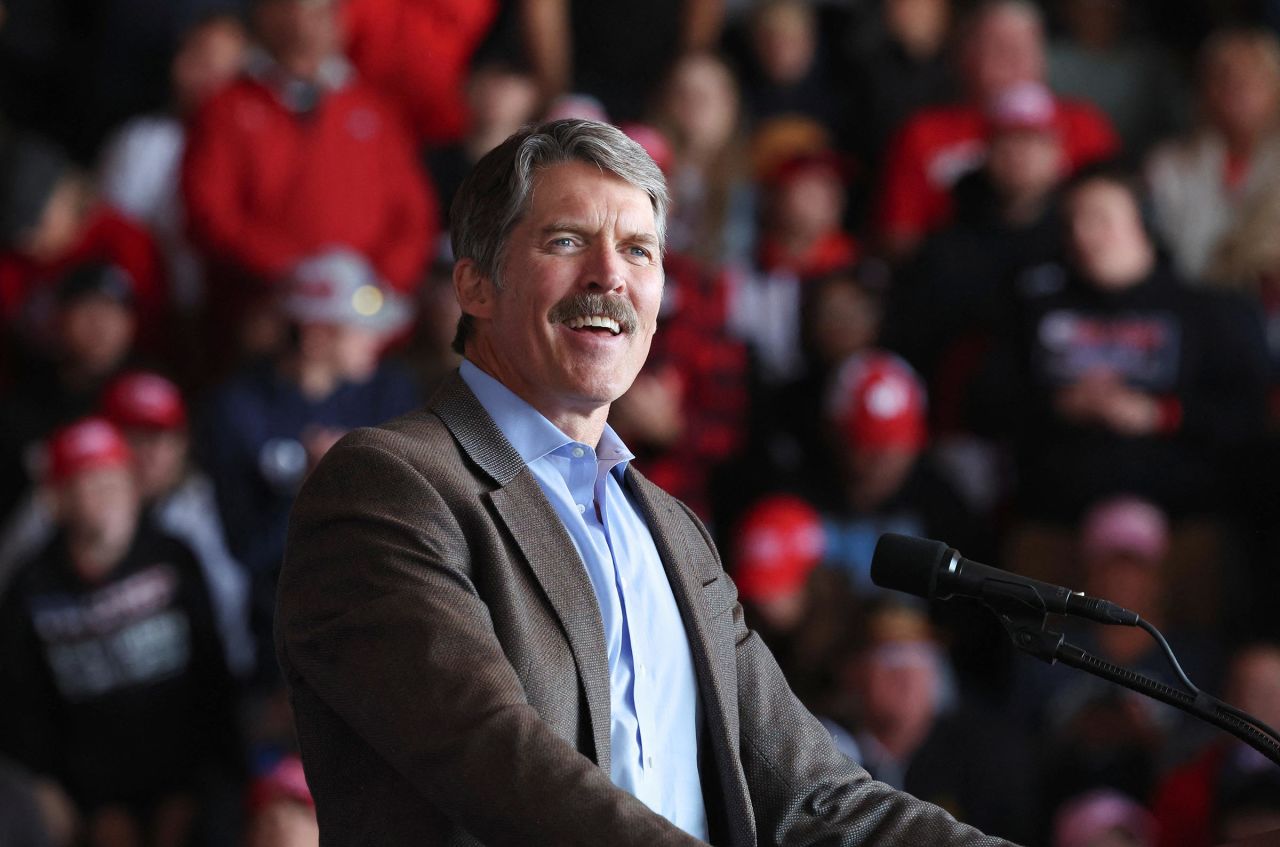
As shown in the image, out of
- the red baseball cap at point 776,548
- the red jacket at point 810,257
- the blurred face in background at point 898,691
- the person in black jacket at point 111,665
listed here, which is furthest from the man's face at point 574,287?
the red jacket at point 810,257

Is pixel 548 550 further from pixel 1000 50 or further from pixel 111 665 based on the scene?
pixel 1000 50

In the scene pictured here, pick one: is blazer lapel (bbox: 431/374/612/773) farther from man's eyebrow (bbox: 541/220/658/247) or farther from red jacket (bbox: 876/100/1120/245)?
red jacket (bbox: 876/100/1120/245)

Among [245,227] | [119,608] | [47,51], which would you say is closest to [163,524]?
[119,608]

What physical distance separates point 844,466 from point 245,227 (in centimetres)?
223

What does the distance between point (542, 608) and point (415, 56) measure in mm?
5323

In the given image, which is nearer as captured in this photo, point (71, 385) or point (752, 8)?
point (71, 385)

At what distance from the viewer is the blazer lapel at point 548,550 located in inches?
79.4

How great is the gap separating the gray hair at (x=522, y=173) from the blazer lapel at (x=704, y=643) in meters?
0.35

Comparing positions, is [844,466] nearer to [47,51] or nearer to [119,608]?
[119,608]

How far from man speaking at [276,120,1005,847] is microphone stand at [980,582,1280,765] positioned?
12.1 inches

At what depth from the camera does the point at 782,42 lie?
723cm

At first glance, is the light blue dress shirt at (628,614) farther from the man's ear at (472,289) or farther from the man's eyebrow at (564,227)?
the man's eyebrow at (564,227)

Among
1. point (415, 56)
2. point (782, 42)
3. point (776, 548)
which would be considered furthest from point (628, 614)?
point (782, 42)

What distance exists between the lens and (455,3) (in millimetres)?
7129
